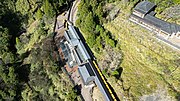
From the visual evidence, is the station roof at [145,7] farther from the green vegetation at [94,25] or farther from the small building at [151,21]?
the green vegetation at [94,25]

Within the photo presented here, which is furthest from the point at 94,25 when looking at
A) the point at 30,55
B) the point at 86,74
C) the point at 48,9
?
the point at 30,55

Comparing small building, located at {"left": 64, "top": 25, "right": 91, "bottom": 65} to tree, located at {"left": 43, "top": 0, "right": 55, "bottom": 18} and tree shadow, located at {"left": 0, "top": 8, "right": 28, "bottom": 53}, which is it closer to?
tree, located at {"left": 43, "top": 0, "right": 55, "bottom": 18}

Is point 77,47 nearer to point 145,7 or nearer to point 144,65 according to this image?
point 144,65

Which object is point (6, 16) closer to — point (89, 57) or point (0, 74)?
point (0, 74)

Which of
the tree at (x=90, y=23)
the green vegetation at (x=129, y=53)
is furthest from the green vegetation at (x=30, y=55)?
the tree at (x=90, y=23)

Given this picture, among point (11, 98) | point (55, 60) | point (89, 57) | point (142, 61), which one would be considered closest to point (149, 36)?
point (142, 61)

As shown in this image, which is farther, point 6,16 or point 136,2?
point 6,16
